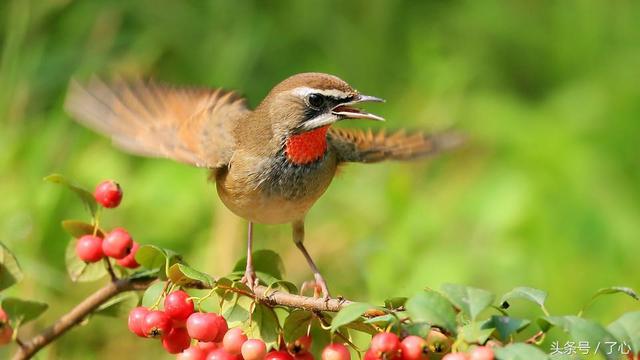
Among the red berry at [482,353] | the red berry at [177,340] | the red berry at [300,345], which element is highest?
the red berry at [482,353]

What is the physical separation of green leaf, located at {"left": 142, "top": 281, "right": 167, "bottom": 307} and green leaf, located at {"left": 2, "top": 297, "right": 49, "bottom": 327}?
0.26 m

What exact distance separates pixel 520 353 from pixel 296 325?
496 millimetres

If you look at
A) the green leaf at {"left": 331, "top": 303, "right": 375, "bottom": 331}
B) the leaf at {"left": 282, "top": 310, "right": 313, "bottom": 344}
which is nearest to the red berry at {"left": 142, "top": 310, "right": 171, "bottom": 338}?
the leaf at {"left": 282, "top": 310, "right": 313, "bottom": 344}

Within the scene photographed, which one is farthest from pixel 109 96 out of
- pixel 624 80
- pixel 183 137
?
pixel 624 80

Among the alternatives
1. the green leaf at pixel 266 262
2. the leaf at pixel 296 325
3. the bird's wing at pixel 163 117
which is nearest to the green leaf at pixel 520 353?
the leaf at pixel 296 325

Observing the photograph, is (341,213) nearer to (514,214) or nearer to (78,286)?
(514,214)

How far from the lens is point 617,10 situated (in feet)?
18.3

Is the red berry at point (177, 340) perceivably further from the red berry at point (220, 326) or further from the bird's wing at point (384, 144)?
the bird's wing at point (384, 144)

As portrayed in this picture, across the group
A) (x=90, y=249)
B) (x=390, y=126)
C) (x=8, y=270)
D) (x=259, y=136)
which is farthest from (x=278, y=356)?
(x=390, y=126)

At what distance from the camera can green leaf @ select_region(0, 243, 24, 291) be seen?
2178 millimetres

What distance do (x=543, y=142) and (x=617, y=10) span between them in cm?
123

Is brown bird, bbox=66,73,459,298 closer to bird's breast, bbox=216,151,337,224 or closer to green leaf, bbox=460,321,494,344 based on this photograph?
bird's breast, bbox=216,151,337,224

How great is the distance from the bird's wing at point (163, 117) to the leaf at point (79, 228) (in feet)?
2.18

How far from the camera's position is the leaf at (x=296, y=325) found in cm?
192
